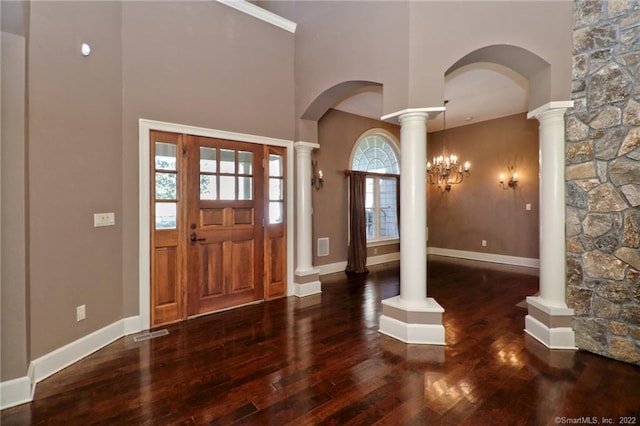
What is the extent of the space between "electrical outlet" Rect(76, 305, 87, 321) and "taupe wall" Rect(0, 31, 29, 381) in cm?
57

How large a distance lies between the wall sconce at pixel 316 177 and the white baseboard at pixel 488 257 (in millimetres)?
3989

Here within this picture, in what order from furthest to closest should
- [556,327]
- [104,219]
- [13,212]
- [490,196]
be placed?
[490,196]
[104,219]
[556,327]
[13,212]

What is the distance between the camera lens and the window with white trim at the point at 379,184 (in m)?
6.63

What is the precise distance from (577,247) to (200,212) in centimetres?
389

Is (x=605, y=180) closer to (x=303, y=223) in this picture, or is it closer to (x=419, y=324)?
(x=419, y=324)

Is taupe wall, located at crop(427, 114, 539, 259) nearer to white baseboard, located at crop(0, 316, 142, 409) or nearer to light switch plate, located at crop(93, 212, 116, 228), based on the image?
white baseboard, located at crop(0, 316, 142, 409)

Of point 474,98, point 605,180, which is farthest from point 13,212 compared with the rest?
point 474,98

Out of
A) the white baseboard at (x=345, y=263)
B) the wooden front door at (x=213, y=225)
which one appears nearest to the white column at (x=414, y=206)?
the wooden front door at (x=213, y=225)

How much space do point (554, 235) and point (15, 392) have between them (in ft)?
14.6

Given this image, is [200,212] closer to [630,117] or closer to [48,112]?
[48,112]

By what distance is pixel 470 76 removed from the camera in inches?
173

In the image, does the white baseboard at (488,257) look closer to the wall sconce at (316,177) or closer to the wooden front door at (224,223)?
the wall sconce at (316,177)

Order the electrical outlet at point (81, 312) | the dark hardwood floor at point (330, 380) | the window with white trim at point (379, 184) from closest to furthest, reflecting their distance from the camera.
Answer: the dark hardwood floor at point (330, 380), the electrical outlet at point (81, 312), the window with white trim at point (379, 184)

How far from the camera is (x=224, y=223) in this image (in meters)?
3.75
